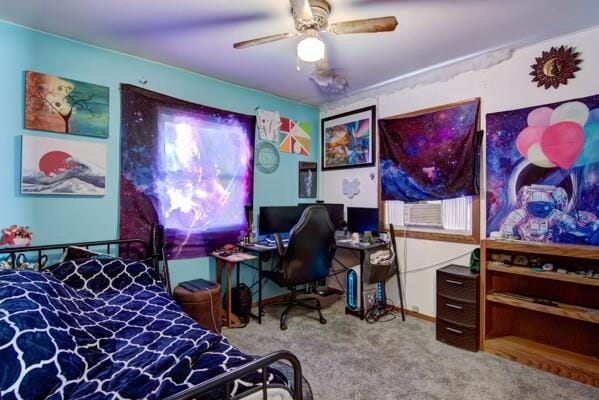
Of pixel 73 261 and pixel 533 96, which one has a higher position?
pixel 533 96

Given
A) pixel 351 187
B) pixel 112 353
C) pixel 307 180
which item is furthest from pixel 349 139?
pixel 112 353

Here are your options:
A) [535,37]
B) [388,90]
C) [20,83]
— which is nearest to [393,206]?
[388,90]

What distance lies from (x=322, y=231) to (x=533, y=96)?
2.04m

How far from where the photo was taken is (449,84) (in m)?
3.01

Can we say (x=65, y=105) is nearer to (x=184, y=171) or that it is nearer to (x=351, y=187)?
(x=184, y=171)

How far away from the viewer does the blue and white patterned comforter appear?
1.12 meters

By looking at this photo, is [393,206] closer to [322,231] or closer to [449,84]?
[322,231]

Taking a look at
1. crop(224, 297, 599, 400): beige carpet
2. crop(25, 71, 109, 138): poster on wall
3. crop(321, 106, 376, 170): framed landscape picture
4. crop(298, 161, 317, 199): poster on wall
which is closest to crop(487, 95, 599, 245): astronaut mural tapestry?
crop(224, 297, 599, 400): beige carpet

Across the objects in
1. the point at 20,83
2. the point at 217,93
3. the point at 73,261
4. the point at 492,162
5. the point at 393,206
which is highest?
the point at 217,93

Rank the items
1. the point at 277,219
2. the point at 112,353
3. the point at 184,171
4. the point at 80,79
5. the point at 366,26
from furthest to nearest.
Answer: the point at 277,219 < the point at 184,171 < the point at 80,79 < the point at 366,26 < the point at 112,353

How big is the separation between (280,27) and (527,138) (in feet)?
6.91

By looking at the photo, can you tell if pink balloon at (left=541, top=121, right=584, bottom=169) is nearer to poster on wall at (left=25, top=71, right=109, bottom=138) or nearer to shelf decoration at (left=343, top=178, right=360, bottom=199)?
shelf decoration at (left=343, top=178, right=360, bottom=199)

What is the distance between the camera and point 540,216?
244 cm

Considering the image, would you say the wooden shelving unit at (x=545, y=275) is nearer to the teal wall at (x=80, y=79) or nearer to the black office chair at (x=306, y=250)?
the black office chair at (x=306, y=250)
